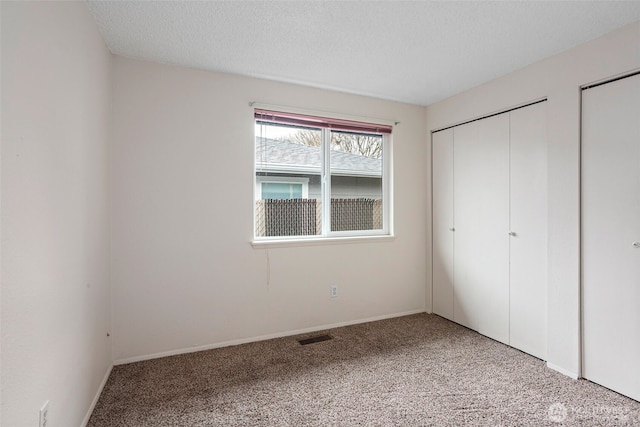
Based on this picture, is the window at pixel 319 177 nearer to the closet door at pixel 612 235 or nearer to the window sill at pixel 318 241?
the window sill at pixel 318 241

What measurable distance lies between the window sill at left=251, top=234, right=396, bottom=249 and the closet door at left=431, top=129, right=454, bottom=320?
0.53 m

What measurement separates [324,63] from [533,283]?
2.47 meters

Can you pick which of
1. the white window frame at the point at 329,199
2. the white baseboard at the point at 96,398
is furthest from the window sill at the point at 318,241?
the white baseboard at the point at 96,398

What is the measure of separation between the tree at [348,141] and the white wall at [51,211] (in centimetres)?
170

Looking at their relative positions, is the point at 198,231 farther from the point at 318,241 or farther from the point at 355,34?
the point at 355,34

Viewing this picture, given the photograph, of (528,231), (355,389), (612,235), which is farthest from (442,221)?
(355,389)

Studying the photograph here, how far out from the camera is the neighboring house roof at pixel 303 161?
3.04 meters

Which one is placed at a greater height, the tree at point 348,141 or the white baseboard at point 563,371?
the tree at point 348,141

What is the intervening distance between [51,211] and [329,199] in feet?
7.59

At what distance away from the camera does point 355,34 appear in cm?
216

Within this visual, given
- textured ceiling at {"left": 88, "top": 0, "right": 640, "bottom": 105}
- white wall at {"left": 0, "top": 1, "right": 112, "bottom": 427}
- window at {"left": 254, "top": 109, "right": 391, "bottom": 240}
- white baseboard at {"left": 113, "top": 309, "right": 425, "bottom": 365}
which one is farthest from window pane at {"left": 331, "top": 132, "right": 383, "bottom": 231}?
white wall at {"left": 0, "top": 1, "right": 112, "bottom": 427}

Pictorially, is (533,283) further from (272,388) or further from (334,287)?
(272,388)

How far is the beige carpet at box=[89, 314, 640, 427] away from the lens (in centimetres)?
184

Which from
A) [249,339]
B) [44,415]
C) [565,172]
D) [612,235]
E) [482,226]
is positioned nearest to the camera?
[44,415]
